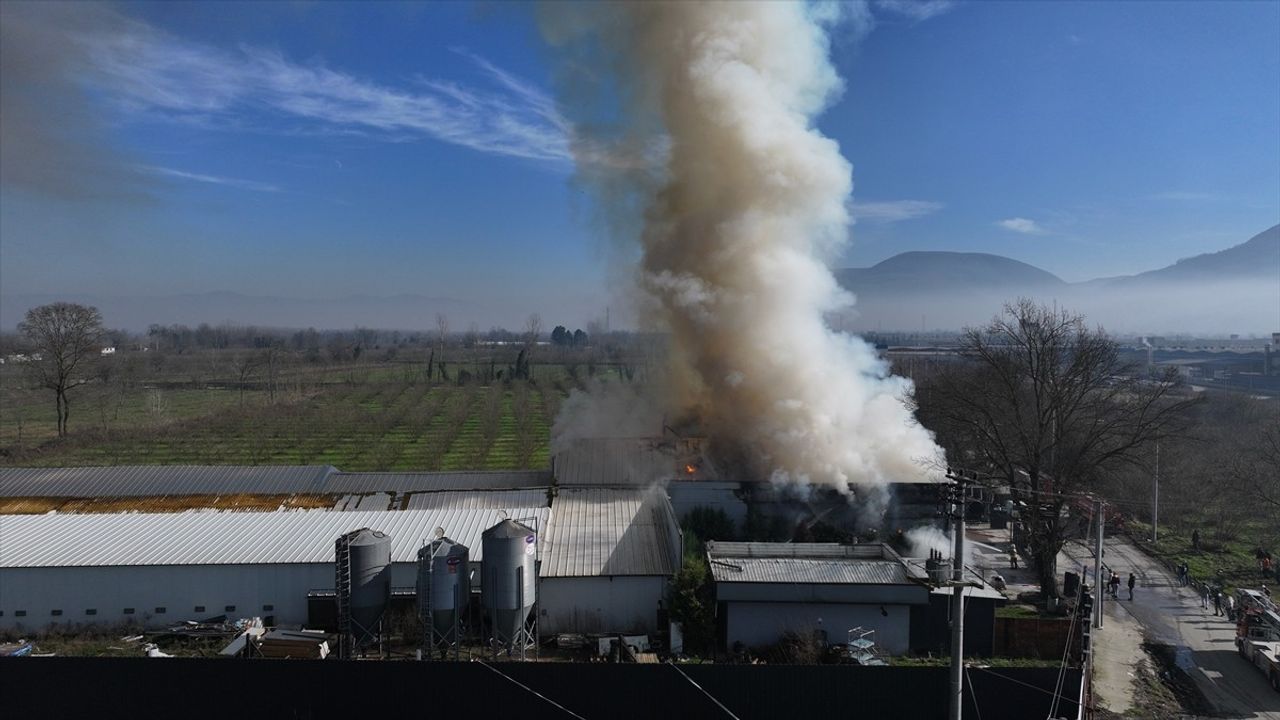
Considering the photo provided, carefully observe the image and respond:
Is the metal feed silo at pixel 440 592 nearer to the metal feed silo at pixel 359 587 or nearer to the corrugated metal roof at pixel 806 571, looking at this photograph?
the metal feed silo at pixel 359 587

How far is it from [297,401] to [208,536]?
49.9 meters

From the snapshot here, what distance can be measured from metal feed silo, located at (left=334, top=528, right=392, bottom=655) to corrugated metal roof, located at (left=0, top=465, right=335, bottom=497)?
11108mm

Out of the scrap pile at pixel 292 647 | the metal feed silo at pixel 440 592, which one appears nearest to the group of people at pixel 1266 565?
the metal feed silo at pixel 440 592

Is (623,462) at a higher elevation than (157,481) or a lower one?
higher

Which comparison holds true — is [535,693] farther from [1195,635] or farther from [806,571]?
[1195,635]

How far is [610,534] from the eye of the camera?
2308 cm

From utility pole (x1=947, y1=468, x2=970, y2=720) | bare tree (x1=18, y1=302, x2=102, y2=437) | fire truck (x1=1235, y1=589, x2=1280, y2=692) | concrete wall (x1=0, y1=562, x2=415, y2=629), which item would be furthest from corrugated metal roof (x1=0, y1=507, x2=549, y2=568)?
bare tree (x1=18, y1=302, x2=102, y2=437)

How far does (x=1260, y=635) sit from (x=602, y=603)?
17793 millimetres

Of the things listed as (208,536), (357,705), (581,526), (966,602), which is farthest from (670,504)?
(208,536)

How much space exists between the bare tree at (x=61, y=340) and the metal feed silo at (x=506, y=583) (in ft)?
150

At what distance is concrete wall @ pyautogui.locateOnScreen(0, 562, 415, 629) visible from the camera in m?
20.6

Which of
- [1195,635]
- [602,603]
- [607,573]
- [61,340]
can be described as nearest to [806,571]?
[607,573]

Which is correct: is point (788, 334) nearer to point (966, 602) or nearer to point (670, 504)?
point (670, 504)

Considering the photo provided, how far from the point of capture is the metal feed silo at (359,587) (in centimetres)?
1788
